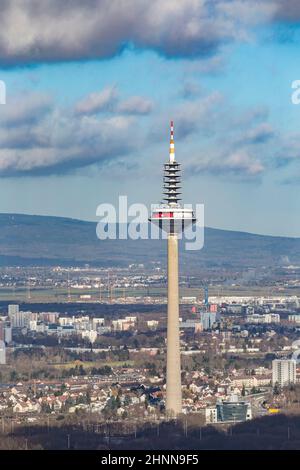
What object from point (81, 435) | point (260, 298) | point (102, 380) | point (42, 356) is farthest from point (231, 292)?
point (81, 435)

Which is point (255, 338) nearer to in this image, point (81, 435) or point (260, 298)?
point (260, 298)

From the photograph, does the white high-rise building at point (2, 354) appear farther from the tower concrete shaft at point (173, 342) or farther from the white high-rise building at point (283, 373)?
the tower concrete shaft at point (173, 342)

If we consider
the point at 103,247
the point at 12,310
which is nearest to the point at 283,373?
the point at 12,310

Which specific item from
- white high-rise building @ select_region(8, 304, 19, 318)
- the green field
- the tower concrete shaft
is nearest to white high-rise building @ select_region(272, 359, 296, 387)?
the tower concrete shaft

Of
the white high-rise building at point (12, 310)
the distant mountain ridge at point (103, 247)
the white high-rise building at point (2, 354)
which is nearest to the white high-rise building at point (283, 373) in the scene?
the white high-rise building at point (2, 354)

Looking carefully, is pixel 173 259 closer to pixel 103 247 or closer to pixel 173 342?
pixel 173 342
